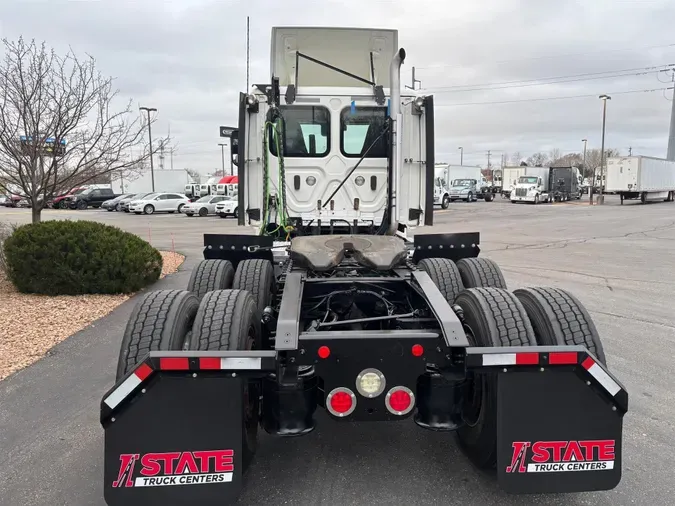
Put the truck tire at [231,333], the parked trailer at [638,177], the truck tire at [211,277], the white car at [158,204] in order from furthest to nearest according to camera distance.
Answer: the parked trailer at [638,177] < the white car at [158,204] < the truck tire at [211,277] < the truck tire at [231,333]

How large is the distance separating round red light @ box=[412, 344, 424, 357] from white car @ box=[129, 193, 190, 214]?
36.4m

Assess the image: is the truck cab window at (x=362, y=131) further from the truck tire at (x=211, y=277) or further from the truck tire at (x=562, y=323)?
the truck tire at (x=562, y=323)

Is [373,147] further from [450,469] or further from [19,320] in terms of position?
[19,320]

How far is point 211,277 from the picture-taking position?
489 cm

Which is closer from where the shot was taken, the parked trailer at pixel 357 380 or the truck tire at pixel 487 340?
the parked trailer at pixel 357 380

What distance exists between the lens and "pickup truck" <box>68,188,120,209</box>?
40.8 m

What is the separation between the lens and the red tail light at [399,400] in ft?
8.71

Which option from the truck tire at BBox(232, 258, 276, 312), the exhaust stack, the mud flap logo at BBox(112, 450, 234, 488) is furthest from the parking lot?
the exhaust stack

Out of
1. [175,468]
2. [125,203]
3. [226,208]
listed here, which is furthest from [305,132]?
[125,203]

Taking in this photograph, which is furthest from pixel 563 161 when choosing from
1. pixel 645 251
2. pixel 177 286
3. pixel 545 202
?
pixel 177 286

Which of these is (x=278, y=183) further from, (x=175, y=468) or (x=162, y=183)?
(x=162, y=183)

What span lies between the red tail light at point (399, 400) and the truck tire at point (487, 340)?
1.47ft

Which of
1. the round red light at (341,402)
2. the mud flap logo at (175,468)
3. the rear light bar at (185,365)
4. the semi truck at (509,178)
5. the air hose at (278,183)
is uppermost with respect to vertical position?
the semi truck at (509,178)

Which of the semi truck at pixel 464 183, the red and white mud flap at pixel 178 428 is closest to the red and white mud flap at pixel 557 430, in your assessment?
the red and white mud flap at pixel 178 428
